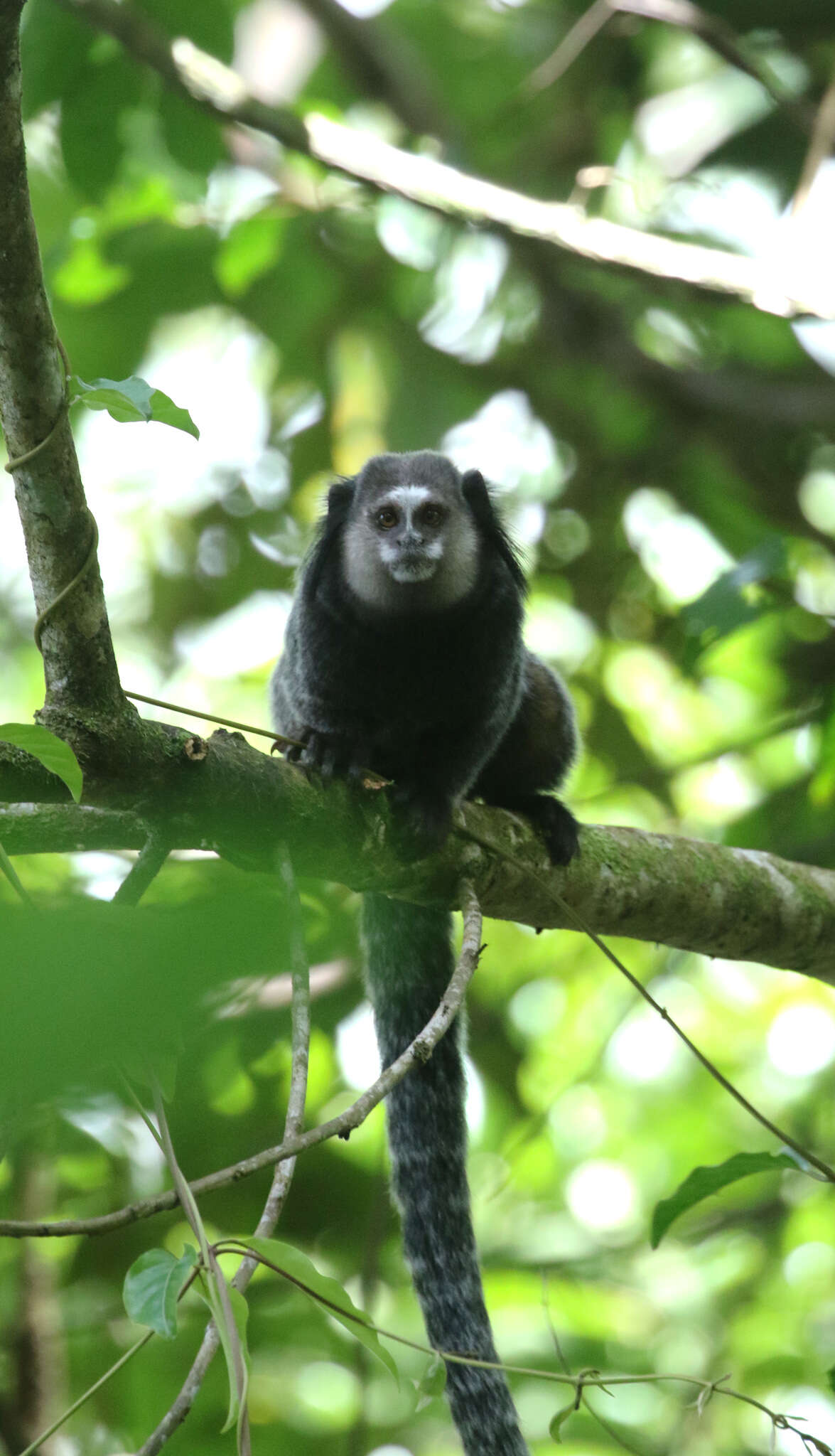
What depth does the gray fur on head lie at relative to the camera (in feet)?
11.5

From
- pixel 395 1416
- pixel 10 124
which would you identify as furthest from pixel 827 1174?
pixel 395 1416

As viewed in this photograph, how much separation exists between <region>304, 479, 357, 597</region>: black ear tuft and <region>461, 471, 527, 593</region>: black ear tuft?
353mm

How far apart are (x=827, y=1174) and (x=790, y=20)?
551cm

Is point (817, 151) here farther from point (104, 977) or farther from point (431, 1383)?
point (104, 977)

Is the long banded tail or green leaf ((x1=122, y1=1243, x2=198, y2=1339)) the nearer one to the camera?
green leaf ((x1=122, y1=1243, x2=198, y2=1339))

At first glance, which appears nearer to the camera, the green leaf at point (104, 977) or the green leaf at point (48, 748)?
the green leaf at point (104, 977)

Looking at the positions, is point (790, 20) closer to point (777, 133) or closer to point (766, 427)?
point (777, 133)

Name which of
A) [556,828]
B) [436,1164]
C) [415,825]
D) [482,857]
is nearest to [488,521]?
[556,828]

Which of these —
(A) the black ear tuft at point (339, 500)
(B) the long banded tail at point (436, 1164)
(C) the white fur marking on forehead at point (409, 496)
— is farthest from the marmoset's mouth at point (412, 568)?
(B) the long banded tail at point (436, 1164)

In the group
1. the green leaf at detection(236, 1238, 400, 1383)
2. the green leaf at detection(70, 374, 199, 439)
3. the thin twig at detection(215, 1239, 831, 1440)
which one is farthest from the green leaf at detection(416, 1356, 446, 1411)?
the green leaf at detection(70, 374, 199, 439)

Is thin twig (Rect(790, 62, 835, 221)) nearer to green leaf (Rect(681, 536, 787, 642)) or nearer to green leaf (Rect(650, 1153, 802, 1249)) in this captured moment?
green leaf (Rect(681, 536, 787, 642))

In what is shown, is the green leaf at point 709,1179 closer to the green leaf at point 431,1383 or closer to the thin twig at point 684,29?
the green leaf at point 431,1383

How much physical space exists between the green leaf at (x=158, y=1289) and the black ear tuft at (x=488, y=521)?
8.11ft

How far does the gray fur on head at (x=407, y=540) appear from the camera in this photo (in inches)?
138
